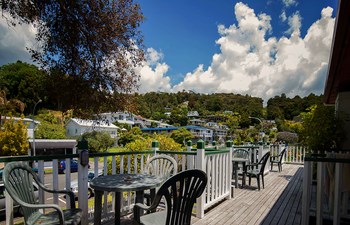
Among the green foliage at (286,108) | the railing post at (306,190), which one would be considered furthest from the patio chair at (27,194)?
the green foliage at (286,108)

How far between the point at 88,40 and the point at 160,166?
2206 mm

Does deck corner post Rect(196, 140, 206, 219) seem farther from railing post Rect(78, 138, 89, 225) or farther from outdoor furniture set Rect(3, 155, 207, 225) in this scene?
railing post Rect(78, 138, 89, 225)

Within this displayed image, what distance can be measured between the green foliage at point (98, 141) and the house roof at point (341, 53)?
27165mm

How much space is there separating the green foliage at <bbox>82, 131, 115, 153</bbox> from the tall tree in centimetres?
2643

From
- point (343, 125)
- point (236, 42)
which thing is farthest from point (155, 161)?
point (236, 42)

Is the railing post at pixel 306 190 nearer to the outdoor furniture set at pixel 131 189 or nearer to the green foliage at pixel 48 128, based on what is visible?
the outdoor furniture set at pixel 131 189

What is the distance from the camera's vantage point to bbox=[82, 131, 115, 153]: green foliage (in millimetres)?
28281

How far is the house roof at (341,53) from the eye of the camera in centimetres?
205

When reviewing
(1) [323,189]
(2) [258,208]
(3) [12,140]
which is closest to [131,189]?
(1) [323,189]

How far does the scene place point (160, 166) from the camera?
12.2 ft

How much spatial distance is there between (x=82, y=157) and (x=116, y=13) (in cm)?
194

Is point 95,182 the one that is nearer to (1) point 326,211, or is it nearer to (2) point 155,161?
(2) point 155,161

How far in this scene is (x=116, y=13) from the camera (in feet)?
9.96

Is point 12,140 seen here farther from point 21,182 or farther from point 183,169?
point 21,182
